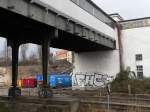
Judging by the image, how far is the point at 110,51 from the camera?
42.9 meters

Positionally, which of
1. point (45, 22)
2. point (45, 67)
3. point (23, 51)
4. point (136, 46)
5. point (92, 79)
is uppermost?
point (23, 51)

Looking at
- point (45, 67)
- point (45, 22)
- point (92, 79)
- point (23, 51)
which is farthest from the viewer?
point (23, 51)

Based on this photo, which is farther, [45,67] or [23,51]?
[23,51]

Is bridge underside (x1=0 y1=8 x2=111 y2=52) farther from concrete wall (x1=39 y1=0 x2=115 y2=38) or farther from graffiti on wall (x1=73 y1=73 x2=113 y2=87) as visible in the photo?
graffiti on wall (x1=73 y1=73 x2=113 y2=87)

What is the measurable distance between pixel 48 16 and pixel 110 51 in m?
22.1

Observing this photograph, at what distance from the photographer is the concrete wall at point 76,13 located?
23.5m

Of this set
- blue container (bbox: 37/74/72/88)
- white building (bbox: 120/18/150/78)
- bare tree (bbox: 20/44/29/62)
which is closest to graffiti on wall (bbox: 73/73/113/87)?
white building (bbox: 120/18/150/78)

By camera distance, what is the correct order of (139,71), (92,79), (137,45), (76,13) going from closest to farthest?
(76,13), (139,71), (137,45), (92,79)

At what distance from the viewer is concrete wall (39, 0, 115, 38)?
77.2 ft

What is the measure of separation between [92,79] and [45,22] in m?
23.5

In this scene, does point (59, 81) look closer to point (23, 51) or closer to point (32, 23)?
point (32, 23)

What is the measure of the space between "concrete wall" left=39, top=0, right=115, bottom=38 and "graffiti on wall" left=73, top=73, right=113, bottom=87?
7356 millimetres

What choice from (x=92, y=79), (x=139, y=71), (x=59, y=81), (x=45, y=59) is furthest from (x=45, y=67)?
(x=59, y=81)

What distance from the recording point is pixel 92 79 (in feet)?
144
